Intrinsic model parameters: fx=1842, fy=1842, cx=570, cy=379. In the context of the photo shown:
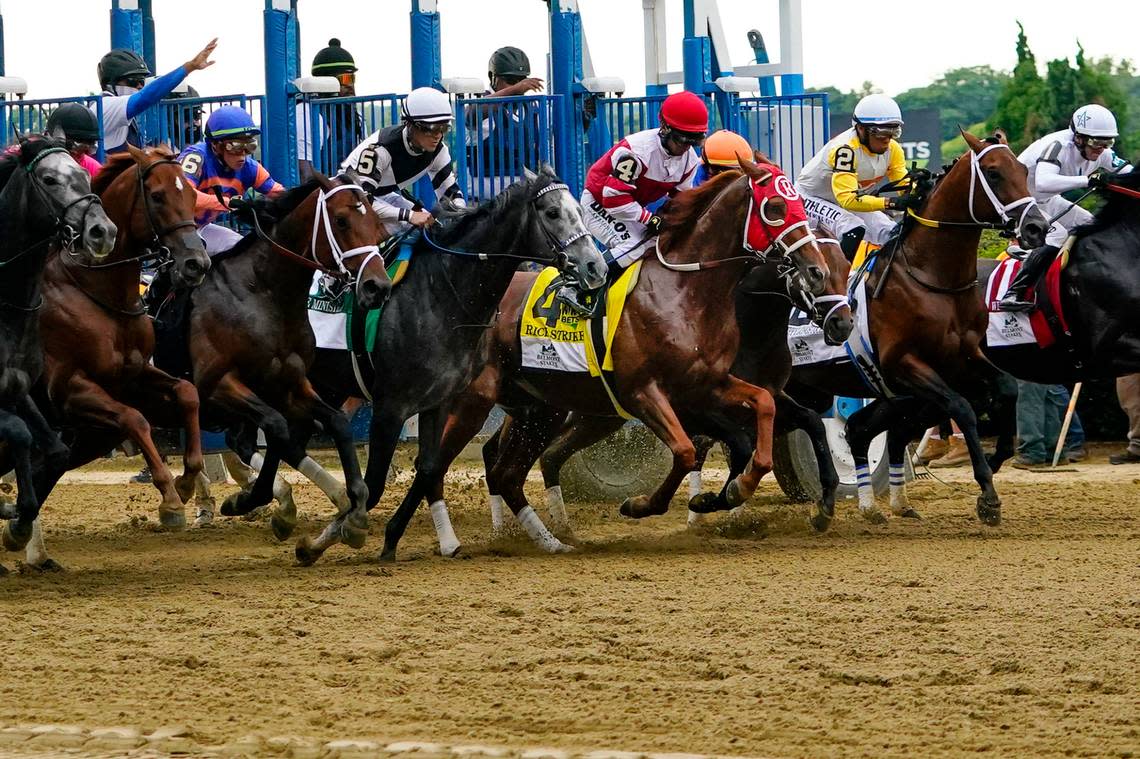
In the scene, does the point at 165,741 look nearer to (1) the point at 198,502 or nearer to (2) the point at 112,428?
(2) the point at 112,428

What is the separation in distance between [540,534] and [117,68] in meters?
4.94

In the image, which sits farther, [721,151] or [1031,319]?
[1031,319]

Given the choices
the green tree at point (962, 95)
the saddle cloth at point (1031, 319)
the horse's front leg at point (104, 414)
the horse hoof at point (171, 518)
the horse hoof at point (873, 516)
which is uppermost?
the green tree at point (962, 95)

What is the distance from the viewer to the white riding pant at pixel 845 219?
1158 centimetres

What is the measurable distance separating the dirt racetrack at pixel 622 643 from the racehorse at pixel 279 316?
2.46ft

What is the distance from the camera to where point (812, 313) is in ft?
32.1

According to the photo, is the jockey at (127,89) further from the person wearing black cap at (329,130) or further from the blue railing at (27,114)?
the person wearing black cap at (329,130)

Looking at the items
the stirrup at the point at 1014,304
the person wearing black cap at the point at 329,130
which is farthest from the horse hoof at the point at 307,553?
the stirrup at the point at 1014,304

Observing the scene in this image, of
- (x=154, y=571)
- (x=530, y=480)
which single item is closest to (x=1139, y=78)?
(x=530, y=480)

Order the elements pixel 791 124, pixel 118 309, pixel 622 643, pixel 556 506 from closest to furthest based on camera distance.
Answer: pixel 622 643 → pixel 118 309 → pixel 556 506 → pixel 791 124

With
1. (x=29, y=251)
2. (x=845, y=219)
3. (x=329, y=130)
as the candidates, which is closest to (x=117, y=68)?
(x=329, y=130)

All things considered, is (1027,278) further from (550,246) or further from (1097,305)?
(550,246)

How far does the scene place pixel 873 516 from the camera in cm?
1133

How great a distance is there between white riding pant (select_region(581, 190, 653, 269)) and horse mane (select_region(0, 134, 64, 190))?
3.04m
